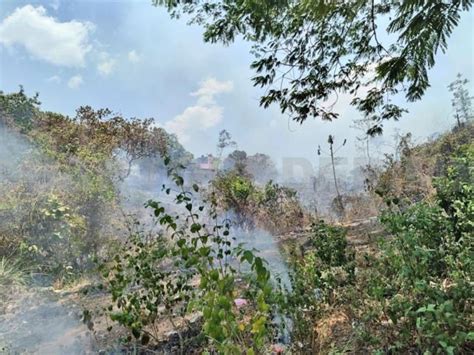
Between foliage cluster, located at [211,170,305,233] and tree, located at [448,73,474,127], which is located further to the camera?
tree, located at [448,73,474,127]

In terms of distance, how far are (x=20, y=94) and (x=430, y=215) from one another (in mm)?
10309

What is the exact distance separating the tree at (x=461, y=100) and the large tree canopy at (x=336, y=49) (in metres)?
5.46

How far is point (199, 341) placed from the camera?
1.99m

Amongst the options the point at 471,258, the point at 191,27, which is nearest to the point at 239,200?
the point at 191,27

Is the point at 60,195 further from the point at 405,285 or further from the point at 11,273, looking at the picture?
the point at 405,285

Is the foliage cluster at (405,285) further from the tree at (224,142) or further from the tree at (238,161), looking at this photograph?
the tree at (224,142)

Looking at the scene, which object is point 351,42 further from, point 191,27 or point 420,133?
point 420,133

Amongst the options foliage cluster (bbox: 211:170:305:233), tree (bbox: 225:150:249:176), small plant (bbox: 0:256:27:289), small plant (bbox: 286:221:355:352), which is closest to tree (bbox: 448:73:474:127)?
foliage cluster (bbox: 211:170:305:233)

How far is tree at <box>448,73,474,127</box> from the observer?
295 inches

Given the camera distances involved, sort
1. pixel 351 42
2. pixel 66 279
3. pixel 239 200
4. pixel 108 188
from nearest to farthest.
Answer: pixel 351 42, pixel 66 279, pixel 108 188, pixel 239 200

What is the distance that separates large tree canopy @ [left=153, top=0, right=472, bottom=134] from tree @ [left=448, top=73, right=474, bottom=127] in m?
5.46

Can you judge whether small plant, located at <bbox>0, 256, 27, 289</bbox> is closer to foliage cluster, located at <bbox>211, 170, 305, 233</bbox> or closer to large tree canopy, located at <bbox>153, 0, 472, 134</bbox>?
foliage cluster, located at <bbox>211, 170, 305, 233</bbox>

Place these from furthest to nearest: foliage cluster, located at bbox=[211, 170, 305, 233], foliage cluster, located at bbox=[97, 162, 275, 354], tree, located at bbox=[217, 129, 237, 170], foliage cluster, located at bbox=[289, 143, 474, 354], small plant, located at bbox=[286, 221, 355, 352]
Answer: tree, located at bbox=[217, 129, 237, 170] < foliage cluster, located at bbox=[211, 170, 305, 233] < small plant, located at bbox=[286, 221, 355, 352] < foliage cluster, located at bbox=[289, 143, 474, 354] < foliage cluster, located at bbox=[97, 162, 275, 354]

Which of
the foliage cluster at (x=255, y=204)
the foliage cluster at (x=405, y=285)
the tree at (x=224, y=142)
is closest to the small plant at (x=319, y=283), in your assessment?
the foliage cluster at (x=405, y=285)
